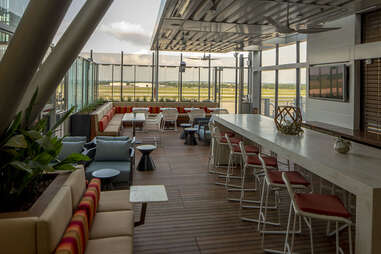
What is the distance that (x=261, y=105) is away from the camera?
1505cm

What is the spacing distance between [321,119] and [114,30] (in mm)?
10870

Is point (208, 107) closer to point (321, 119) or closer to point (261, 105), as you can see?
point (261, 105)

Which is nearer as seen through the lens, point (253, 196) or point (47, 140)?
point (47, 140)

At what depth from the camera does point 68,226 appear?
2344 millimetres

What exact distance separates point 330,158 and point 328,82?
641 cm

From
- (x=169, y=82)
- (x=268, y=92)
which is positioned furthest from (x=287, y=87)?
(x=169, y=82)

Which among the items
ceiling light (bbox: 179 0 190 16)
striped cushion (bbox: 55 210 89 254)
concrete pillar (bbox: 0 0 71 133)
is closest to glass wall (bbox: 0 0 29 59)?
striped cushion (bbox: 55 210 89 254)

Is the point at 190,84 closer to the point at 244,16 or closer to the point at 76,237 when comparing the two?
the point at 244,16

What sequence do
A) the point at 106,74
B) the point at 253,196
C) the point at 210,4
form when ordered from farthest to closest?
the point at 106,74
the point at 210,4
the point at 253,196

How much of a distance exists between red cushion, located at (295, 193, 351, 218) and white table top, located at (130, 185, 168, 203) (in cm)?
124

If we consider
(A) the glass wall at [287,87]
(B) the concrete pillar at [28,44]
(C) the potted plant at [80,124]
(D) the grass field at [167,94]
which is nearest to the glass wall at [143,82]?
(D) the grass field at [167,94]

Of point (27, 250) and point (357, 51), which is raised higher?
point (357, 51)

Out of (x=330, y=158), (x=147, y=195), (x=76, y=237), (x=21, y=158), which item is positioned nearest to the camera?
(x=76, y=237)

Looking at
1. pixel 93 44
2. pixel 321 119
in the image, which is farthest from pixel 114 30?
pixel 321 119
